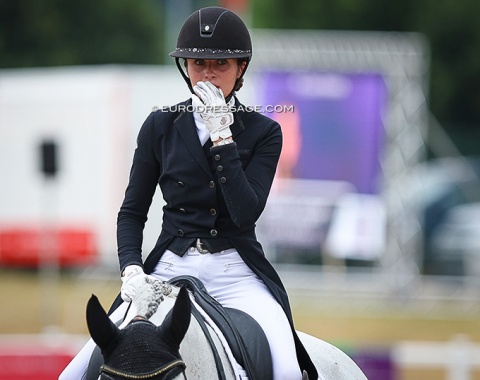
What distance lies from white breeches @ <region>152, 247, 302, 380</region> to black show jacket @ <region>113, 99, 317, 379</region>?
0.12ft

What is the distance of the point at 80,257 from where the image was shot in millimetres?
23062

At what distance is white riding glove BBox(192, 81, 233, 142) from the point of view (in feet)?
13.6

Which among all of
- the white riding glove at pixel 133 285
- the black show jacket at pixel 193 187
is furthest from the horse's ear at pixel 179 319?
the black show jacket at pixel 193 187

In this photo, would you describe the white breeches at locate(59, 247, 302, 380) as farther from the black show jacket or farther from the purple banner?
the purple banner

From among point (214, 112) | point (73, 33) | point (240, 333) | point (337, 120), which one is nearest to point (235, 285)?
point (240, 333)

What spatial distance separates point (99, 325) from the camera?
11.9 feet

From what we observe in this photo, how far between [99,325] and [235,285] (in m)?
0.91

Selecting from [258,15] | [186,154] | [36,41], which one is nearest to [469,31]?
[258,15]

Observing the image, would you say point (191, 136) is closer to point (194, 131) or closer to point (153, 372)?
point (194, 131)

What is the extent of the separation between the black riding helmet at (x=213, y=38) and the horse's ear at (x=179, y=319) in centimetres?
97

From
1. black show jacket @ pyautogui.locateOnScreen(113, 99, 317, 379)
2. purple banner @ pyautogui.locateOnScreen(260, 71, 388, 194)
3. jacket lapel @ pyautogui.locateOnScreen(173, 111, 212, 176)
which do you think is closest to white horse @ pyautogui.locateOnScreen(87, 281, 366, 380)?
black show jacket @ pyautogui.locateOnScreen(113, 99, 317, 379)

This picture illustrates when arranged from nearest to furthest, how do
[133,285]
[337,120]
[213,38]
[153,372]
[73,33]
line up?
[153,372] → [133,285] → [213,38] → [337,120] → [73,33]

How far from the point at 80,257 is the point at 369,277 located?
5940mm

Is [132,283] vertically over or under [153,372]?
over
